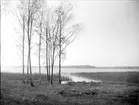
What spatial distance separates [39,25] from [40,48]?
5.28 metres

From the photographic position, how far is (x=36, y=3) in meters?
18.9

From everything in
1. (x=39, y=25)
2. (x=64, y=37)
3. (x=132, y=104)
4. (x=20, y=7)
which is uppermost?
(x=20, y=7)

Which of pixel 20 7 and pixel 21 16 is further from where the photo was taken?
pixel 21 16

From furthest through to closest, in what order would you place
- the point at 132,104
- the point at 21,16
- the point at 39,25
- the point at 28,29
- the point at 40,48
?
the point at 40,48 < the point at 39,25 < the point at 21,16 < the point at 28,29 < the point at 132,104

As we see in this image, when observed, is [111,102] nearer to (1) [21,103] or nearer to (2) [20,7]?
(1) [21,103]

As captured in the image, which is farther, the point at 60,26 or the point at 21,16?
the point at 60,26

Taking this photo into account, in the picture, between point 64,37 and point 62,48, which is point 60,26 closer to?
point 64,37

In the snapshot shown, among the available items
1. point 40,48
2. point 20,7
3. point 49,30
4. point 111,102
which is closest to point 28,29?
point 20,7

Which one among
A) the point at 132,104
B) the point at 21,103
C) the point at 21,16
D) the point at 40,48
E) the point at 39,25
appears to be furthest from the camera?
the point at 40,48

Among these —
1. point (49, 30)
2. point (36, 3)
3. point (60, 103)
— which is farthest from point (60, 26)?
point (60, 103)

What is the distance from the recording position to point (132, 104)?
9.97 meters

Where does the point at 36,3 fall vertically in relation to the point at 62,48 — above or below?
above

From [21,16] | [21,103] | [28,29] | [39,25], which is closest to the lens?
[21,103]

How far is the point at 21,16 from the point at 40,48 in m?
7.23
